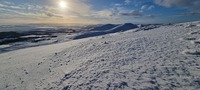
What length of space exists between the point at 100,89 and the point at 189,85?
3.73m

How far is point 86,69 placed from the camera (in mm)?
9391

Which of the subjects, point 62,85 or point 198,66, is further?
point 62,85

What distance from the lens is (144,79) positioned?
677cm

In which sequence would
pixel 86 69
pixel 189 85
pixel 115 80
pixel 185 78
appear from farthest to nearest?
1. pixel 86 69
2. pixel 115 80
3. pixel 185 78
4. pixel 189 85

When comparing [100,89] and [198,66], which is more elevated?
[198,66]

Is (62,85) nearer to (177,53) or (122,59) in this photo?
(122,59)

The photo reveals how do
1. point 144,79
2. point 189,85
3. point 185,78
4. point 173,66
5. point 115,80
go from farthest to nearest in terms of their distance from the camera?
point 173,66 < point 115,80 < point 144,79 < point 185,78 < point 189,85

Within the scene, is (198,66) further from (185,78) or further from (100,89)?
(100,89)

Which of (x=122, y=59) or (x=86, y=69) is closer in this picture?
(x=86, y=69)

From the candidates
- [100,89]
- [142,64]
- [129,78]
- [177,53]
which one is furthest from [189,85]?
[177,53]

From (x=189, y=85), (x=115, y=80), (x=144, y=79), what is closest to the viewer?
(x=189, y=85)

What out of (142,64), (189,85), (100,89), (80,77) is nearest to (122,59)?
(142,64)

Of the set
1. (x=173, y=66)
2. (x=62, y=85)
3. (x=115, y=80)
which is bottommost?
(x=62, y=85)

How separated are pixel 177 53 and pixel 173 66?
2.47 meters
